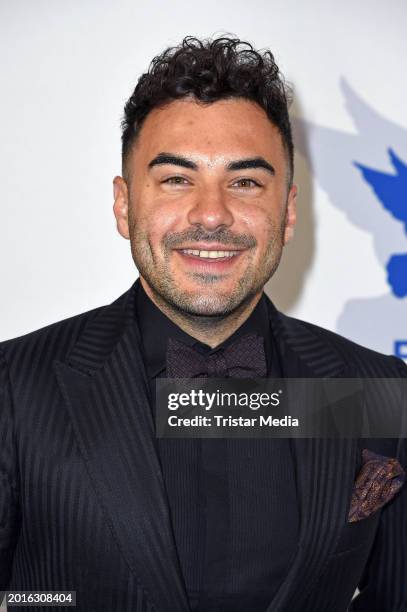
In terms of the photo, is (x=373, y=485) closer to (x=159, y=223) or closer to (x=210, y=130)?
(x=159, y=223)

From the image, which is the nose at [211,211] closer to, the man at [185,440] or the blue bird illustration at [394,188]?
the man at [185,440]

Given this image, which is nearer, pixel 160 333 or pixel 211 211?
pixel 211 211

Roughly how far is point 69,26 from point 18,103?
0.33 metres

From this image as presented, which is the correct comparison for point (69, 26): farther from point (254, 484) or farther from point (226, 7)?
point (254, 484)

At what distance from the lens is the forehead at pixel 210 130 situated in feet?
7.07

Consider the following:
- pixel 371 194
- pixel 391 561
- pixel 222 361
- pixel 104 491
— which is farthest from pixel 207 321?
pixel 371 194

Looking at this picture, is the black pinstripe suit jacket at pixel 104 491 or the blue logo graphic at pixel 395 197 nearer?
the black pinstripe suit jacket at pixel 104 491

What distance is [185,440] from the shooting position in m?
2.10

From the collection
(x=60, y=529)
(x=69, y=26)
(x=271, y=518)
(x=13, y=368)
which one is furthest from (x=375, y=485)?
(x=69, y=26)

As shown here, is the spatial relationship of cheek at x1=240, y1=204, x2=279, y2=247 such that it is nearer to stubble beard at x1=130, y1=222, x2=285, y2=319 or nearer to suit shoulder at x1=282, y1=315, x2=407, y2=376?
stubble beard at x1=130, y1=222, x2=285, y2=319

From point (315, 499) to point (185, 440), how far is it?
14.4 inches

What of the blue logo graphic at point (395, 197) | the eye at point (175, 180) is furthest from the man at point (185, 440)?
the blue logo graphic at point (395, 197)

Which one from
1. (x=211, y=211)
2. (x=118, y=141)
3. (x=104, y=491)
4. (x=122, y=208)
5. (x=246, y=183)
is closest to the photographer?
(x=104, y=491)

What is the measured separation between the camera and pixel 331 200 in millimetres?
3018
